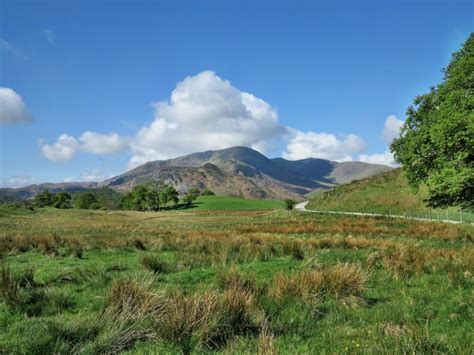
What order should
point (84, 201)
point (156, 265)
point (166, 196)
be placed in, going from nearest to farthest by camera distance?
point (156, 265), point (166, 196), point (84, 201)

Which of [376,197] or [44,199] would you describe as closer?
[376,197]

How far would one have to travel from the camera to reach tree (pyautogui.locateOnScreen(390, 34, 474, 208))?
78.5 feet

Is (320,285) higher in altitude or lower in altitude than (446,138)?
lower

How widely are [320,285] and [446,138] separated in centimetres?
2206

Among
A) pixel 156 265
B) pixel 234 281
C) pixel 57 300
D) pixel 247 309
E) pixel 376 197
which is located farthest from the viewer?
pixel 376 197

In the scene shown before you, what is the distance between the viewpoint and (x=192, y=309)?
548 cm

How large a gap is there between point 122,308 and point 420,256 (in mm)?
10071

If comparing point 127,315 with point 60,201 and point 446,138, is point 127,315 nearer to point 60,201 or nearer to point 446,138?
point 446,138

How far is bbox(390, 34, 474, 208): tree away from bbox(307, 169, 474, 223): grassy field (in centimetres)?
1689

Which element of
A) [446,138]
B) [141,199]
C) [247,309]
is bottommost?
[247,309]

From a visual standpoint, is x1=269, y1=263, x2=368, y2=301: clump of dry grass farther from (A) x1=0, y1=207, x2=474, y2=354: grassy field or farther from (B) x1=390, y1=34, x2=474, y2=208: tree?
(B) x1=390, y1=34, x2=474, y2=208: tree

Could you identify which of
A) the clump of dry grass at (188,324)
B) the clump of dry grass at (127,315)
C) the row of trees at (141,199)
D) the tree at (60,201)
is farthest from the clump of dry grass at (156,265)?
the tree at (60,201)

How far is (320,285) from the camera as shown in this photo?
7.69m

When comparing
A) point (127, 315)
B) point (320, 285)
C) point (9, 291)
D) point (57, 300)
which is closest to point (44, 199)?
Result: point (9, 291)
